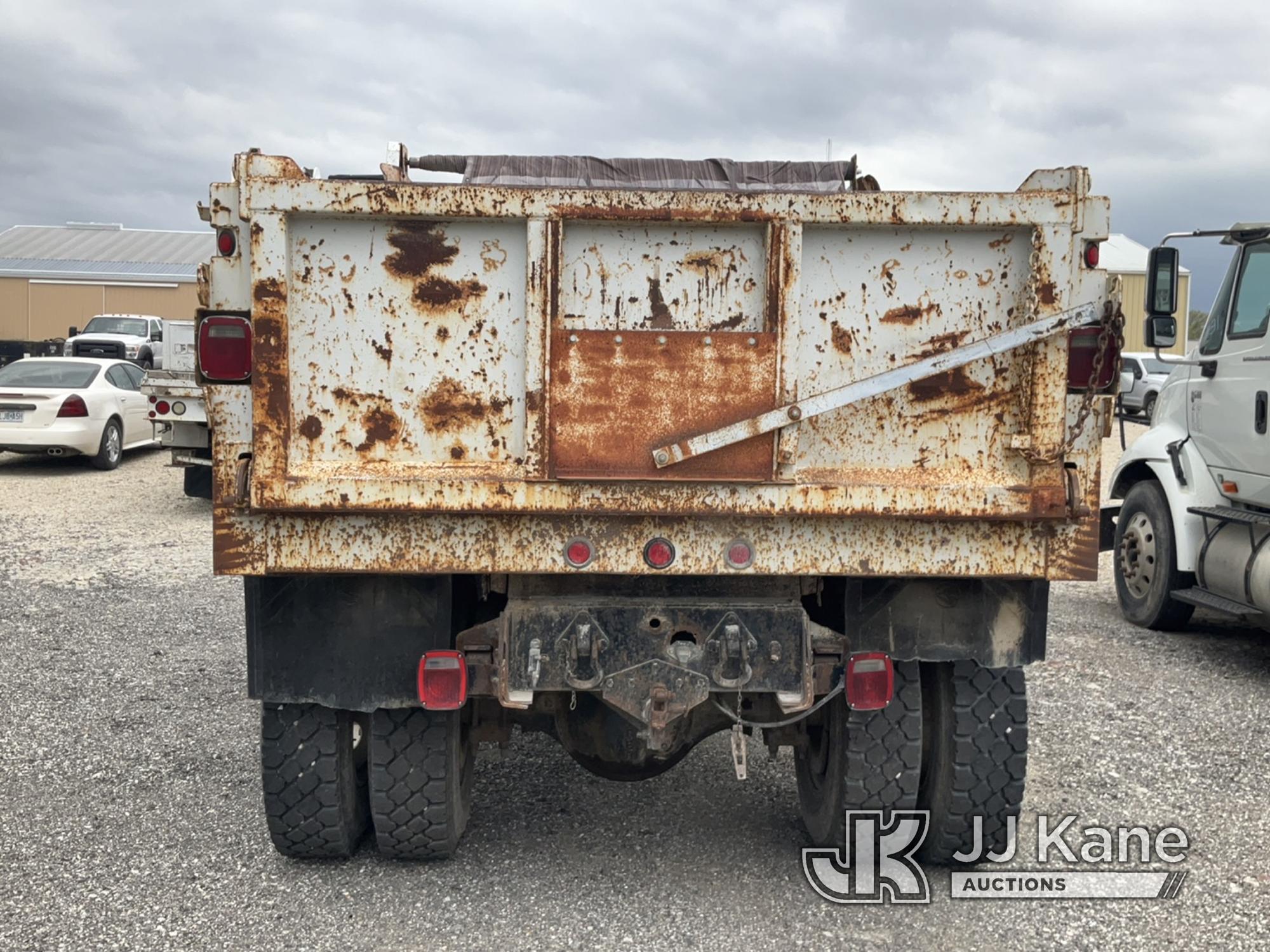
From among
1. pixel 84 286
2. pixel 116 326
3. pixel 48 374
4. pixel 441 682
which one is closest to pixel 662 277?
pixel 441 682

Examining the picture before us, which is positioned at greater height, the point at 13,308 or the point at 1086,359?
the point at 13,308

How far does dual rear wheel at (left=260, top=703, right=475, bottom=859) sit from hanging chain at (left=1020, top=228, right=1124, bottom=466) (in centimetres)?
206

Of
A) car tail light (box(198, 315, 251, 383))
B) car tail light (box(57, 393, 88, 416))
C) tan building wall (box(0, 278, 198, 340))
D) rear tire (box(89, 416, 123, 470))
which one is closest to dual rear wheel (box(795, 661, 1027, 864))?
car tail light (box(198, 315, 251, 383))

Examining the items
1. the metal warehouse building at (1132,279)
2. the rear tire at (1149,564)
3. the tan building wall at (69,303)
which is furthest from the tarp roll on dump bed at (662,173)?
the tan building wall at (69,303)

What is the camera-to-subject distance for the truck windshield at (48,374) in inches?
580

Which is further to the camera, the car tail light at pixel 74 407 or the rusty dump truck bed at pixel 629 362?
the car tail light at pixel 74 407

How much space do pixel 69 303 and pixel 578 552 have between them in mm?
44687

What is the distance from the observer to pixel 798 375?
3168 mm

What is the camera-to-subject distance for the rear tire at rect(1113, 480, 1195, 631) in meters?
7.24

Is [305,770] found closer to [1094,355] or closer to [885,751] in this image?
[885,751]

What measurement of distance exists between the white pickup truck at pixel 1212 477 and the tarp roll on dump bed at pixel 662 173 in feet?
6.81

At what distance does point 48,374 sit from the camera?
49.2 feet

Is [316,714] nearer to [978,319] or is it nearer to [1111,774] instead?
[978,319]

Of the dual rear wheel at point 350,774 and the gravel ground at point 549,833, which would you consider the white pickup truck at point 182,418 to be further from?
the dual rear wheel at point 350,774
